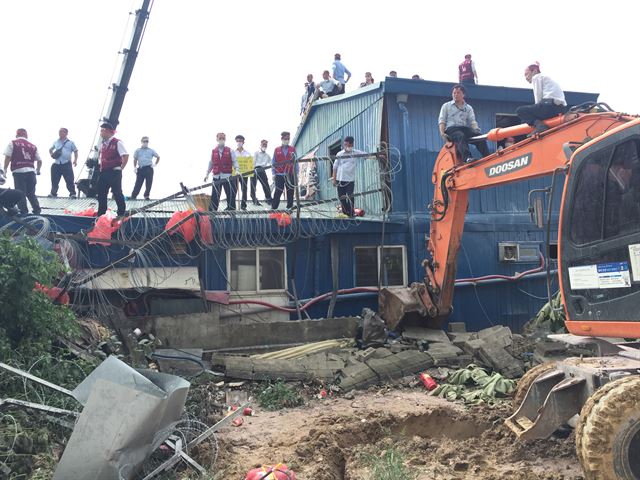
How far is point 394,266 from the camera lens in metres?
12.1

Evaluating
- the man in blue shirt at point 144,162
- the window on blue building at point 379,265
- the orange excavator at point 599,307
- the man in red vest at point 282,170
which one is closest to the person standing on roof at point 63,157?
the man in blue shirt at point 144,162

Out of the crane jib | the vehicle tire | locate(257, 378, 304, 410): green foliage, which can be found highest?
the crane jib

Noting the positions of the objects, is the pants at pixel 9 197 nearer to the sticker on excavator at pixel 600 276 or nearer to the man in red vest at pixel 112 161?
the man in red vest at pixel 112 161

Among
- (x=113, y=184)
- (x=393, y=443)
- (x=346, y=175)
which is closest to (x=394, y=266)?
(x=346, y=175)

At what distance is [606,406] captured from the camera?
3.99m

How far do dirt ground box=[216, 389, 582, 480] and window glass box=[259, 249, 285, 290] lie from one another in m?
4.19

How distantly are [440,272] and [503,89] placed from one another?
6.07m

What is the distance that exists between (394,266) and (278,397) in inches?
211

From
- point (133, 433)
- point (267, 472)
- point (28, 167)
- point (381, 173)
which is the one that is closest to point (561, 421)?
point (267, 472)

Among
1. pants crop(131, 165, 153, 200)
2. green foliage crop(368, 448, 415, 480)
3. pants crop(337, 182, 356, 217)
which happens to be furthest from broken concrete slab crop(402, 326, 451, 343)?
pants crop(131, 165, 153, 200)

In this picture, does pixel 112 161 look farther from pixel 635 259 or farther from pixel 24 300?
pixel 635 259

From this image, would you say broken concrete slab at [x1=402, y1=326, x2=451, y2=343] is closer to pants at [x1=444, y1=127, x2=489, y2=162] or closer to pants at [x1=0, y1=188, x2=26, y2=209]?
pants at [x1=444, y1=127, x2=489, y2=162]

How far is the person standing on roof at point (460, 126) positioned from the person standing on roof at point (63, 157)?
26.3 feet

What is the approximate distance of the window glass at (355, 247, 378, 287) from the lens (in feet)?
38.8
